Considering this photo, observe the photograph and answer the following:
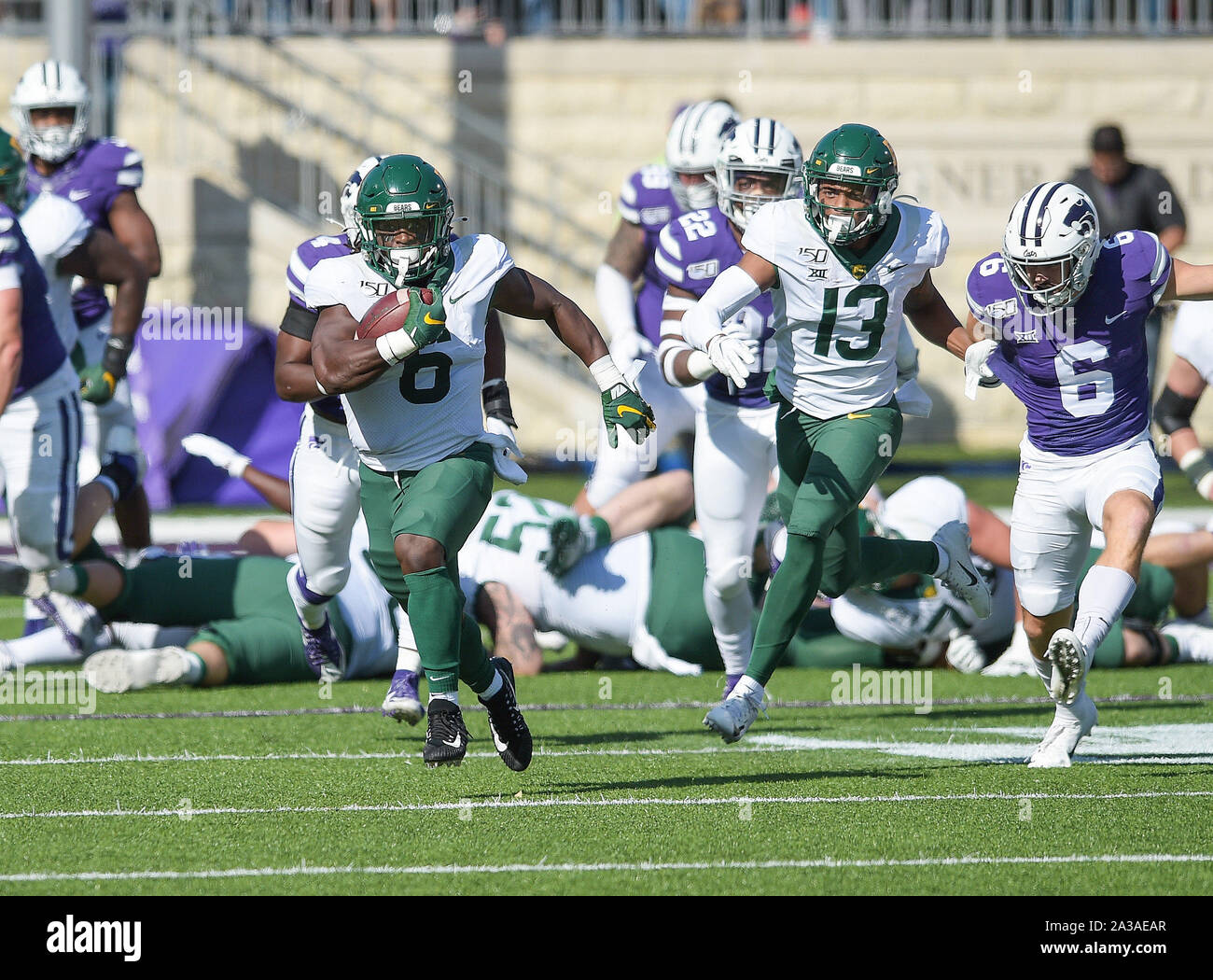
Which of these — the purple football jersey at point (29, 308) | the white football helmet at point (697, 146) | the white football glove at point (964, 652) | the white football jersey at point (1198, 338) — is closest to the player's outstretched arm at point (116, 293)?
the purple football jersey at point (29, 308)

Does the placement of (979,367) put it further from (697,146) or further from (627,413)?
(697,146)

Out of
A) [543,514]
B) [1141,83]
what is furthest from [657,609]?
[1141,83]

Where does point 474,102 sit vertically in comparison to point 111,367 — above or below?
above

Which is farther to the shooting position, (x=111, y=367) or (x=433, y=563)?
(x=111, y=367)

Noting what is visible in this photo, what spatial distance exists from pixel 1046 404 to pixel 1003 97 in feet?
39.7

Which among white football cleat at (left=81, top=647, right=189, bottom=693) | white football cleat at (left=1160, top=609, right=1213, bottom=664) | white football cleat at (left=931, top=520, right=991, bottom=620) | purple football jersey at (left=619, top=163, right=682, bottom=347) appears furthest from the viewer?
purple football jersey at (left=619, top=163, right=682, bottom=347)

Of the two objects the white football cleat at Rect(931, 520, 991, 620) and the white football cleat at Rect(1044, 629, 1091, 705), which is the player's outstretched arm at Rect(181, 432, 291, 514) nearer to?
the white football cleat at Rect(931, 520, 991, 620)

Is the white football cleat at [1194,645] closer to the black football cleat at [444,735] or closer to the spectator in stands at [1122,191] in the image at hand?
the black football cleat at [444,735]

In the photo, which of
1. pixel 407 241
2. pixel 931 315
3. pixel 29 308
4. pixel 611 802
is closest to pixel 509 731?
pixel 611 802

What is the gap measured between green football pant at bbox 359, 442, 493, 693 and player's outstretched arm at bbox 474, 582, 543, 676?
1808mm

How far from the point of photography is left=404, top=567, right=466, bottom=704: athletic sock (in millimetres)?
4883

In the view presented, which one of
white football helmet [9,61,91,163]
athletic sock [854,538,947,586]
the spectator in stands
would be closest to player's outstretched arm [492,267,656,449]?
athletic sock [854,538,947,586]

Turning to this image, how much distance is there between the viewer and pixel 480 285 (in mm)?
5164
